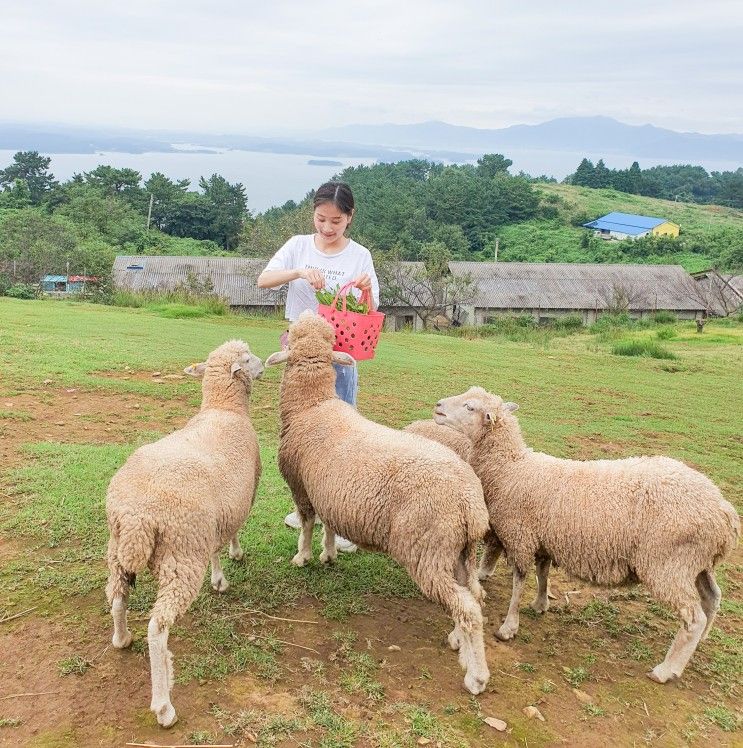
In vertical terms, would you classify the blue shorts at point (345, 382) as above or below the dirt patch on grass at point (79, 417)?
above

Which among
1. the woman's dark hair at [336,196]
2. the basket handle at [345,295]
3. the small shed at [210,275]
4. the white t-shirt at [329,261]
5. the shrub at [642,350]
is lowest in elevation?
the small shed at [210,275]

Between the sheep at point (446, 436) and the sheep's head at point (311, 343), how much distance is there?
0.90 meters

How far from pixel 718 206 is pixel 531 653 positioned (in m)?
98.1

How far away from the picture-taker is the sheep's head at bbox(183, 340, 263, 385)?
5.25 meters

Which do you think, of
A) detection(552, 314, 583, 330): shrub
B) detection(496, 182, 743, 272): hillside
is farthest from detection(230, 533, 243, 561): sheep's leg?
detection(496, 182, 743, 272): hillside

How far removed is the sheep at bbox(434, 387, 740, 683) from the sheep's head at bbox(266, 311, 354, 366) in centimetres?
101

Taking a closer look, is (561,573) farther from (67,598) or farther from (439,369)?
(439,369)

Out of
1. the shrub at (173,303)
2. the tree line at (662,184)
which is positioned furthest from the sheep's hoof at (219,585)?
the tree line at (662,184)

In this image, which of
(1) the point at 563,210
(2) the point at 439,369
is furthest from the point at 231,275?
(1) the point at 563,210

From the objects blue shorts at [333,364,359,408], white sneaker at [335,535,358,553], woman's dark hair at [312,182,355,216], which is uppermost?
woman's dark hair at [312,182,355,216]

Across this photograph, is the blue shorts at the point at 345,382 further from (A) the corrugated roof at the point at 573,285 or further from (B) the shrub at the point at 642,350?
(A) the corrugated roof at the point at 573,285

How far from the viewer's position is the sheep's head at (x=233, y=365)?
5.25 m

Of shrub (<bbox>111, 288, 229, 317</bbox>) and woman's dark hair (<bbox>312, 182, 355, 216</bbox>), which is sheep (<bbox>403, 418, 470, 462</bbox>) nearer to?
woman's dark hair (<bbox>312, 182, 355, 216</bbox>)

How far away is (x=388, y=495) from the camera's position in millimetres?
4160
